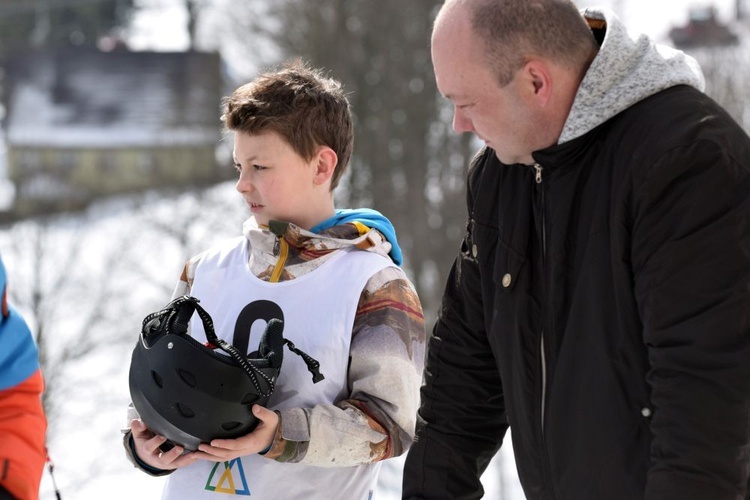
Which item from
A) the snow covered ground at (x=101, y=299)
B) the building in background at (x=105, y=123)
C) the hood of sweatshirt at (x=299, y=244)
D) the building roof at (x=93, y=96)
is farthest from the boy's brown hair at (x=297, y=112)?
the building roof at (x=93, y=96)

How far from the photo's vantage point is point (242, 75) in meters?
24.0

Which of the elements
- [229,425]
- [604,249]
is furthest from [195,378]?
[604,249]

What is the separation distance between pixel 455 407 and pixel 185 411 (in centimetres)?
56

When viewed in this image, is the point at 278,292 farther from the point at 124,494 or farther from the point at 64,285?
the point at 64,285

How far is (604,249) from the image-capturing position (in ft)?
6.30

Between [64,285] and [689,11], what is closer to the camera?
[64,285]

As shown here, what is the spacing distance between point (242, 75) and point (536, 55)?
22.5 metres

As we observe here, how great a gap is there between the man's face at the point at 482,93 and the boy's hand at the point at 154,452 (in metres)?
0.85

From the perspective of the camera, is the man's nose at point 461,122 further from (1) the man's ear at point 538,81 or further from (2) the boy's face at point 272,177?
(2) the boy's face at point 272,177

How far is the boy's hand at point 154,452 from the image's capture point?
7.43 feet

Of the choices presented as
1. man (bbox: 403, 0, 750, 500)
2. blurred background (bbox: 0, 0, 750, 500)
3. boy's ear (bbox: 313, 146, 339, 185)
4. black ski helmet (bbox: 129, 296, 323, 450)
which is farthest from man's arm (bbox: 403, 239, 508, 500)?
blurred background (bbox: 0, 0, 750, 500)

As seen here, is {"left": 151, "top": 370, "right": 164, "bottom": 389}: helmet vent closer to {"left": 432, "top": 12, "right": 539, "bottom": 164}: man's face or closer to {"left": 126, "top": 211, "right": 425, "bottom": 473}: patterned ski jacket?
{"left": 126, "top": 211, "right": 425, "bottom": 473}: patterned ski jacket

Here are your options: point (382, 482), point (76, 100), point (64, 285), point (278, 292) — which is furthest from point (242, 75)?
point (278, 292)

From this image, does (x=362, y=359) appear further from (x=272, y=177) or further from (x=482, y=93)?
(x=482, y=93)
